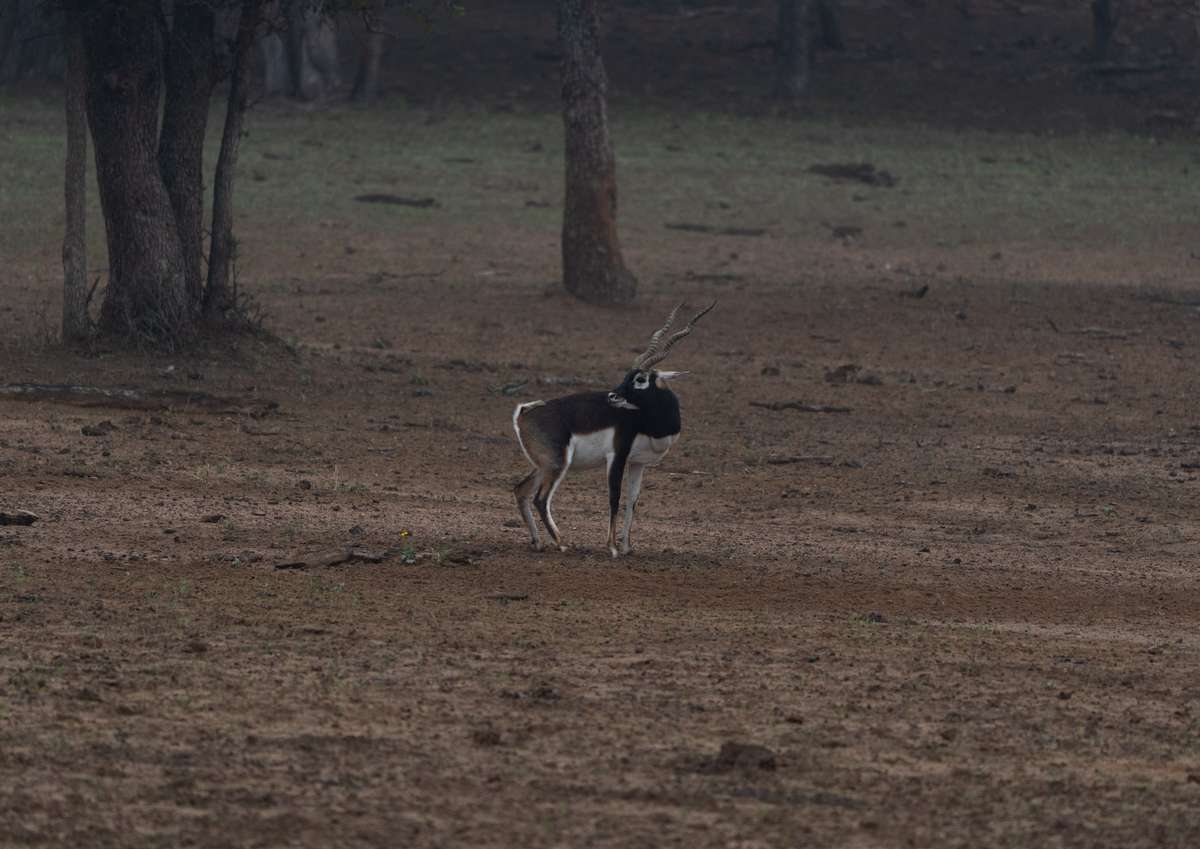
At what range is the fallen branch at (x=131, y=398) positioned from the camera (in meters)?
15.0

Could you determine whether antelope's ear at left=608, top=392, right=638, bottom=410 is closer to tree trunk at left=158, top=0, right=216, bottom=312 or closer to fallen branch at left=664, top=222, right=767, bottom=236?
tree trunk at left=158, top=0, right=216, bottom=312

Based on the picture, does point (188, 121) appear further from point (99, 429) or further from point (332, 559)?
point (332, 559)

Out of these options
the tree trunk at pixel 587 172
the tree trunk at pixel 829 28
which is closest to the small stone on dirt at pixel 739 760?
the tree trunk at pixel 587 172

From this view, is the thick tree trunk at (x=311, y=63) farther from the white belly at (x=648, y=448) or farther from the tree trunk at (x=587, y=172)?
the white belly at (x=648, y=448)

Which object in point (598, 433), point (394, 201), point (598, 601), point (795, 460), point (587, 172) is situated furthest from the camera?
point (394, 201)

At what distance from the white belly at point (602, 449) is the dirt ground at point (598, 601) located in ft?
1.73

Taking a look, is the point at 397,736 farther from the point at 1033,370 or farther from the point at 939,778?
the point at 1033,370

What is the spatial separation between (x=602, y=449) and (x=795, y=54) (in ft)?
105

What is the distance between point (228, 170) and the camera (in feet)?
56.3

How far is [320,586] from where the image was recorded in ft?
31.3

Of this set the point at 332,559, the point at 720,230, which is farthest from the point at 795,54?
the point at 332,559

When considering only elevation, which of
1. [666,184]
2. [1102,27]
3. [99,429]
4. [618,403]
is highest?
[1102,27]

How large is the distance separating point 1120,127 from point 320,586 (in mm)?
32773

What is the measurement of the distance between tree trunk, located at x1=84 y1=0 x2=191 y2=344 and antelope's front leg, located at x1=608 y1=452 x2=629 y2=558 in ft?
23.6
